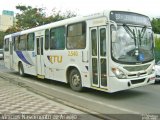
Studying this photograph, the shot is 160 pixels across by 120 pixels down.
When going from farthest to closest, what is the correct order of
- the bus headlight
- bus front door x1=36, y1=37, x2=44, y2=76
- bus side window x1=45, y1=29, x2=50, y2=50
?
1. bus front door x1=36, y1=37, x2=44, y2=76
2. bus side window x1=45, y1=29, x2=50, y2=50
3. the bus headlight

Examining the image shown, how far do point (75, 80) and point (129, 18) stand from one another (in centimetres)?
327

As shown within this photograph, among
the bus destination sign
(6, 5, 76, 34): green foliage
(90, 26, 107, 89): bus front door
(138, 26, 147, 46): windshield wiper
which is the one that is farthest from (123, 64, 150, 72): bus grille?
(6, 5, 76, 34): green foliage

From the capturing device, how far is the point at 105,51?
10.5 m

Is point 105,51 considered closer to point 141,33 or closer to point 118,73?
point 118,73

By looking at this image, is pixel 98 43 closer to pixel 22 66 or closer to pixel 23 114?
pixel 23 114

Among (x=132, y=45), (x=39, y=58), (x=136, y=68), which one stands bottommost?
(x=136, y=68)

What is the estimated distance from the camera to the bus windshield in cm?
1044

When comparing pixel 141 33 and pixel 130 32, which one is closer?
pixel 130 32

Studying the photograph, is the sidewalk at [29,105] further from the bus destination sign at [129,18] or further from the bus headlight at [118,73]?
the bus destination sign at [129,18]

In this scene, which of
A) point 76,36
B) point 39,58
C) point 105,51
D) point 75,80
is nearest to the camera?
point 105,51

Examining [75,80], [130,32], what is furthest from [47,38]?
[130,32]

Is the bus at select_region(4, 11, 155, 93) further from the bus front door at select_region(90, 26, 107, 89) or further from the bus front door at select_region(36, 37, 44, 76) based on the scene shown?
the bus front door at select_region(36, 37, 44, 76)

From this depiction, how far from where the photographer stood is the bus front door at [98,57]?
1061cm

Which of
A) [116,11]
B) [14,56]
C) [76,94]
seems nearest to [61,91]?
[76,94]
